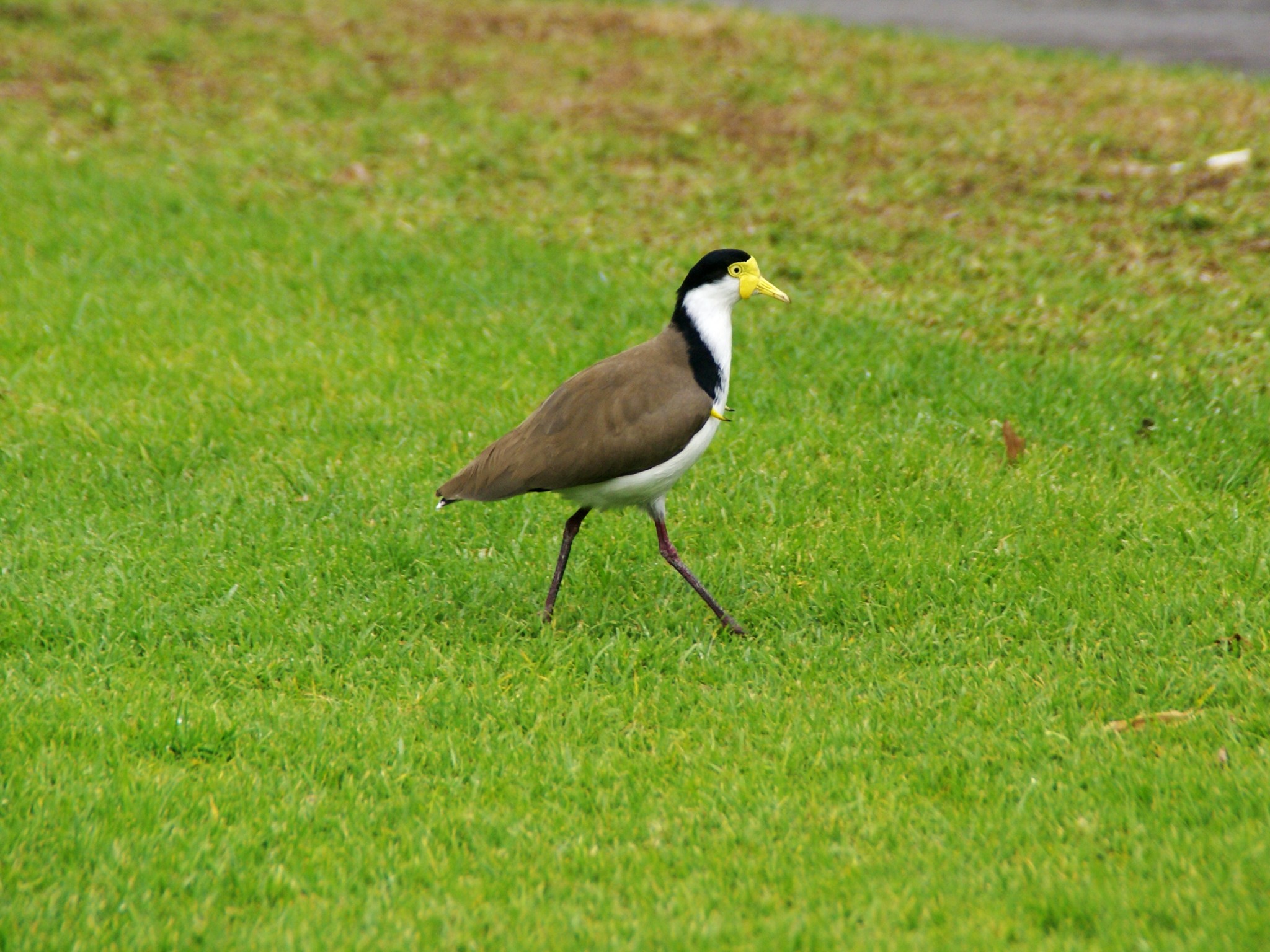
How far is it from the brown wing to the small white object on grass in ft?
20.3

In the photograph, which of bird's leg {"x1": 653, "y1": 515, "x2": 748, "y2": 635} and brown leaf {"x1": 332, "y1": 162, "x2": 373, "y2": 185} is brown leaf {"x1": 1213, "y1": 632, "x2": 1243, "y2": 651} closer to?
bird's leg {"x1": 653, "y1": 515, "x2": 748, "y2": 635}

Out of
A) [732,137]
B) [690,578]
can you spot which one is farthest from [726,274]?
[732,137]

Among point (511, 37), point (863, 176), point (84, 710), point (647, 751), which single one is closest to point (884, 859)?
point (647, 751)

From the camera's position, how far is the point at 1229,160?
1018 cm

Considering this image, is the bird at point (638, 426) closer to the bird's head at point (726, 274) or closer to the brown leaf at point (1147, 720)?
the bird's head at point (726, 274)

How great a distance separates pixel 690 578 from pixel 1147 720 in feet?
6.04

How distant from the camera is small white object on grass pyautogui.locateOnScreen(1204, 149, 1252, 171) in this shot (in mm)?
10125

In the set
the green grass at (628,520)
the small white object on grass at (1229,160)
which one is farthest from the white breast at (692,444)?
the small white object on grass at (1229,160)

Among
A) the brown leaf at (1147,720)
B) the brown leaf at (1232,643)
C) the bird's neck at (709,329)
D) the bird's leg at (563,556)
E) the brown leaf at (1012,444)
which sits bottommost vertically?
the brown leaf at (1012,444)

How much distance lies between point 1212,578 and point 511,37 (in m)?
9.82

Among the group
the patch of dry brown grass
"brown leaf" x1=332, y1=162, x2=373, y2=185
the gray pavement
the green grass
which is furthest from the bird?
the gray pavement

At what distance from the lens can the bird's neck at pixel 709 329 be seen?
572 centimetres

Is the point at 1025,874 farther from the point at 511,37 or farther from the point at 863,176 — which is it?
the point at 511,37

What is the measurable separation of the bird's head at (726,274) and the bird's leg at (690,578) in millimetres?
999
